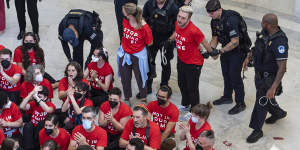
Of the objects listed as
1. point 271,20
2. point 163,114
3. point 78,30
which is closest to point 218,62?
point 78,30

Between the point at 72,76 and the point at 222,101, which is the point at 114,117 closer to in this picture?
the point at 72,76

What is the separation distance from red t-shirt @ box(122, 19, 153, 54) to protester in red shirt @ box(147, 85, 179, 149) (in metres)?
1.08

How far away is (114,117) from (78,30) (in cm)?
176

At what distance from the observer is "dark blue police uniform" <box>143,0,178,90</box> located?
6.59 metres

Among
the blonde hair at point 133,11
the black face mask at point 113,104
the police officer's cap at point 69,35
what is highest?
the blonde hair at point 133,11

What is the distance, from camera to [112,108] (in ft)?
18.4

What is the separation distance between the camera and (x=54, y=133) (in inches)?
205

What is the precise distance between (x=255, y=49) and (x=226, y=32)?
59cm

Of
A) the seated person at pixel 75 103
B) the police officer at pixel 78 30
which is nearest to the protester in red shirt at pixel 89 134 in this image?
the seated person at pixel 75 103

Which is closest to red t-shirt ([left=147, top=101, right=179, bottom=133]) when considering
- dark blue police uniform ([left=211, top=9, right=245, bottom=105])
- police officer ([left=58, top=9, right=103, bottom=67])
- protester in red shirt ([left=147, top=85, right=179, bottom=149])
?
protester in red shirt ([left=147, top=85, right=179, bottom=149])

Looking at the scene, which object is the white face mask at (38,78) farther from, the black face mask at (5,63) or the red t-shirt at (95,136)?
the red t-shirt at (95,136)

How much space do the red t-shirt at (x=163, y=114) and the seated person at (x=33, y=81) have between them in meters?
1.40

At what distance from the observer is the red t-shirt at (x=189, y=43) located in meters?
6.04

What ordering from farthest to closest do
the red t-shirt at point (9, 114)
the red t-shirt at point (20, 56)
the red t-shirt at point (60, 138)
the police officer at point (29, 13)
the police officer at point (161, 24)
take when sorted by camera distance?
the police officer at point (29, 13), the red t-shirt at point (20, 56), the police officer at point (161, 24), the red t-shirt at point (9, 114), the red t-shirt at point (60, 138)
